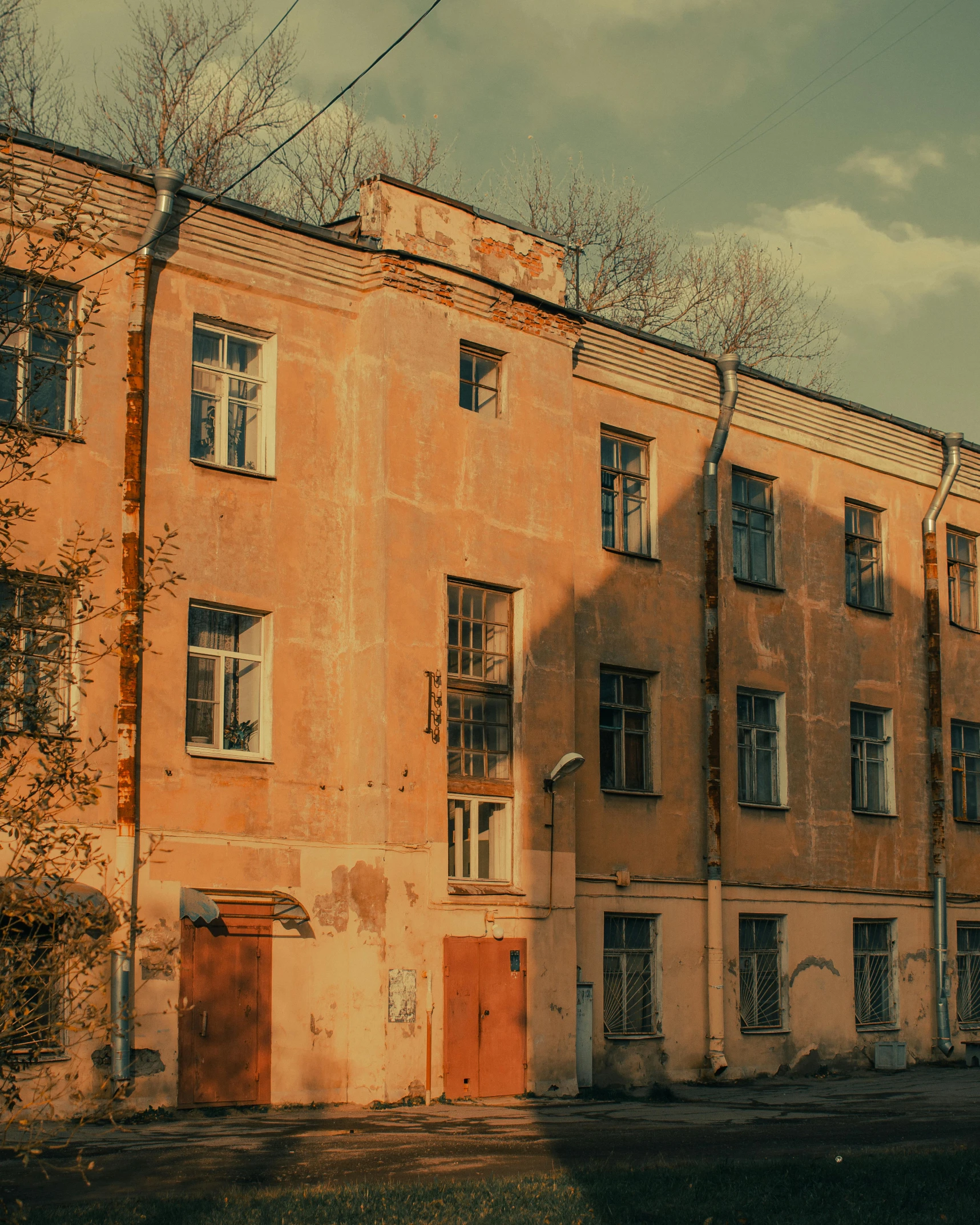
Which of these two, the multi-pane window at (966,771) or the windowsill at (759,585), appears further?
the multi-pane window at (966,771)

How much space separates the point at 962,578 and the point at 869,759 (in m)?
4.60

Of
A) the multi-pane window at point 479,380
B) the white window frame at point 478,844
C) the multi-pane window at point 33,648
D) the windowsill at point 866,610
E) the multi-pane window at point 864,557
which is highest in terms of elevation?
the multi-pane window at point 479,380

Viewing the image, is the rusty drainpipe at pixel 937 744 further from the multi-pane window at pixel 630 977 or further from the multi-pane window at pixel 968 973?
the multi-pane window at pixel 630 977

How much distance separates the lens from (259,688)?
16.5 meters

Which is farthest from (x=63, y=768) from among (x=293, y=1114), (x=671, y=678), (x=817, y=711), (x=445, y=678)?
Answer: (x=817, y=711)

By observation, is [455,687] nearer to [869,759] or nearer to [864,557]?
[869,759]

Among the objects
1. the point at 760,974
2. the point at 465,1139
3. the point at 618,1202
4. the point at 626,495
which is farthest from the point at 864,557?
the point at 618,1202

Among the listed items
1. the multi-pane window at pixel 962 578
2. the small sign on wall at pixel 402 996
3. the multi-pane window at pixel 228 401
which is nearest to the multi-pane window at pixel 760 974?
the small sign on wall at pixel 402 996

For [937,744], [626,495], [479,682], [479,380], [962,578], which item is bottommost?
[937,744]

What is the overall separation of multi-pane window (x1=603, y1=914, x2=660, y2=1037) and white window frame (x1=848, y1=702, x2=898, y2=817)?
16.9ft

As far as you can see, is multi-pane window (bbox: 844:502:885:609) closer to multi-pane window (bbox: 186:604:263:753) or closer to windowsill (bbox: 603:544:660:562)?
windowsill (bbox: 603:544:660:562)

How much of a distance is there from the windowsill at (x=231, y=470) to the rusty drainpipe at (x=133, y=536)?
2.31 ft

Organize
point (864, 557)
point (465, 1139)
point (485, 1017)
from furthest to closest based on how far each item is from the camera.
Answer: point (864, 557) → point (485, 1017) → point (465, 1139)

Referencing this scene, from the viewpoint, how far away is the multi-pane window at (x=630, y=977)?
63.1 ft
